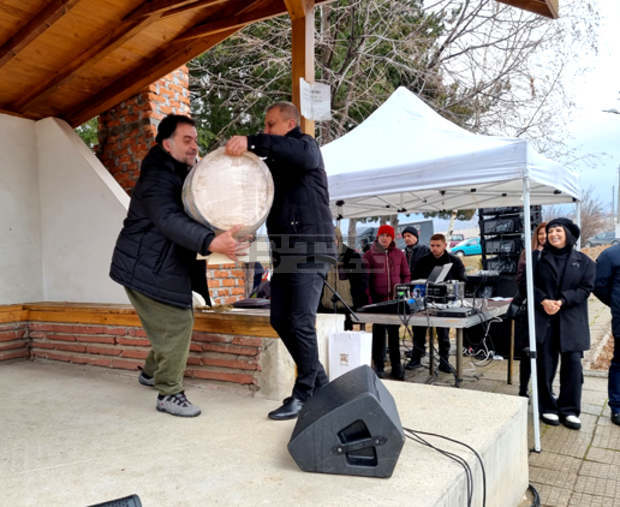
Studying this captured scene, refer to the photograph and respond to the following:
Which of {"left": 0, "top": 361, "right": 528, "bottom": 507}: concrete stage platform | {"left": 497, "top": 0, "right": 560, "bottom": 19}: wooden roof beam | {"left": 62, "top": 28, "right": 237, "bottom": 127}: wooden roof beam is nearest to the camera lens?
{"left": 0, "top": 361, "right": 528, "bottom": 507}: concrete stage platform

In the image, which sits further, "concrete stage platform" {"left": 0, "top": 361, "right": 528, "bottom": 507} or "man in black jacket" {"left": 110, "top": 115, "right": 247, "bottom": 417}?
"man in black jacket" {"left": 110, "top": 115, "right": 247, "bottom": 417}

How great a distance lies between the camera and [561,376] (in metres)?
3.79

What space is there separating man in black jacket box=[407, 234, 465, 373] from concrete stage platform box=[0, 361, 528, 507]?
2.50 m

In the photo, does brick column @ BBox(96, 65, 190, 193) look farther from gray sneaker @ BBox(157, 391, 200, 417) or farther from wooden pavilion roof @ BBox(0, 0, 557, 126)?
gray sneaker @ BBox(157, 391, 200, 417)

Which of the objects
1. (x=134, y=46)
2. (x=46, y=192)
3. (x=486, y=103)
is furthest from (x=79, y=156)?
(x=486, y=103)

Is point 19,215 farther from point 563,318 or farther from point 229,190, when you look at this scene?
point 563,318

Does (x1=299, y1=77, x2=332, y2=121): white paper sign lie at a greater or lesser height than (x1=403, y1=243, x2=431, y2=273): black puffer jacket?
greater

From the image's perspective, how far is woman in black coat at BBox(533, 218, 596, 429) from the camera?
145 inches

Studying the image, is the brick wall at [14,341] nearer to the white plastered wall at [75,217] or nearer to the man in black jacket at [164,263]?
the white plastered wall at [75,217]

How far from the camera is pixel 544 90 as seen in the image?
10406mm

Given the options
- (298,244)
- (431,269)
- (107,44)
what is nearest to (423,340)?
(431,269)

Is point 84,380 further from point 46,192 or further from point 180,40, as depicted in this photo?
point 180,40

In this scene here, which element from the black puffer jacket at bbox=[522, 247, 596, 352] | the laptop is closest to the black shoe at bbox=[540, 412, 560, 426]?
the black puffer jacket at bbox=[522, 247, 596, 352]

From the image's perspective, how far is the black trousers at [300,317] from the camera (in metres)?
2.40
